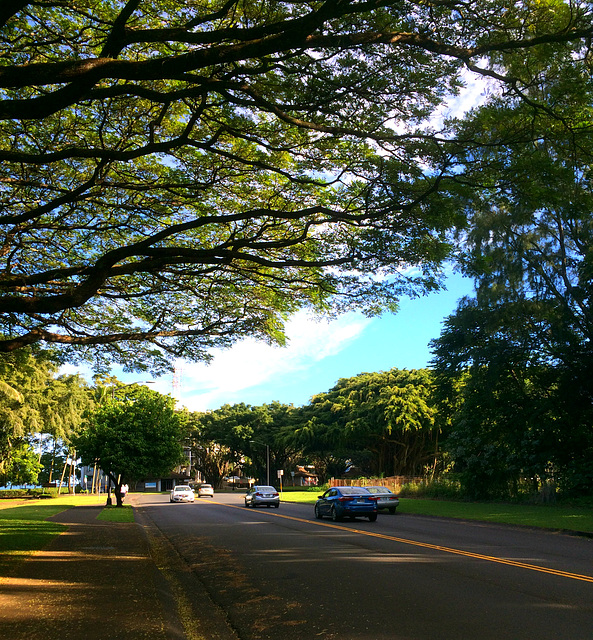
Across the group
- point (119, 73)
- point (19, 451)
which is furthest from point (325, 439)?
point (119, 73)

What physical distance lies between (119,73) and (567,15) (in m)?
6.18

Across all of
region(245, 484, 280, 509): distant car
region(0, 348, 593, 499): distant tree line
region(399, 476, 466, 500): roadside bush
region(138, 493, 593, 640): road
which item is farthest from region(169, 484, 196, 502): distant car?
region(138, 493, 593, 640): road

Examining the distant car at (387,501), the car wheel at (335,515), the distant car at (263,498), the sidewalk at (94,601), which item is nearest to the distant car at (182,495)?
the distant car at (263,498)

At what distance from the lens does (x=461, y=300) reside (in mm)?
31281

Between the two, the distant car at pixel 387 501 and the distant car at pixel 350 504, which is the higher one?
the distant car at pixel 350 504

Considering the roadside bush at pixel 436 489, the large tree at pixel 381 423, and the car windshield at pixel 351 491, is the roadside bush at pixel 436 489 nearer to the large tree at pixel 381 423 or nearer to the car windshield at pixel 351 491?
the large tree at pixel 381 423

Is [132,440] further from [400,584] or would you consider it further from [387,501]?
[400,584]

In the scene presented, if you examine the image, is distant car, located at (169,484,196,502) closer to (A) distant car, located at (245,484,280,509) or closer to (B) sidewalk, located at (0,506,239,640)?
(A) distant car, located at (245,484,280,509)

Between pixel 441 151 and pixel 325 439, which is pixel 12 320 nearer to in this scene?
pixel 441 151

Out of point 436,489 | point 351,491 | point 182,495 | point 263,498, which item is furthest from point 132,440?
point 436,489

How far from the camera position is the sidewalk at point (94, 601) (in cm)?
608

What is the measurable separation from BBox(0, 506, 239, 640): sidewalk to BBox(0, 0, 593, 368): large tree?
4.61 meters

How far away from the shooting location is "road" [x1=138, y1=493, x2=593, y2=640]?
6375 mm

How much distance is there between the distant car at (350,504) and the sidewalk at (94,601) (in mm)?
10540
